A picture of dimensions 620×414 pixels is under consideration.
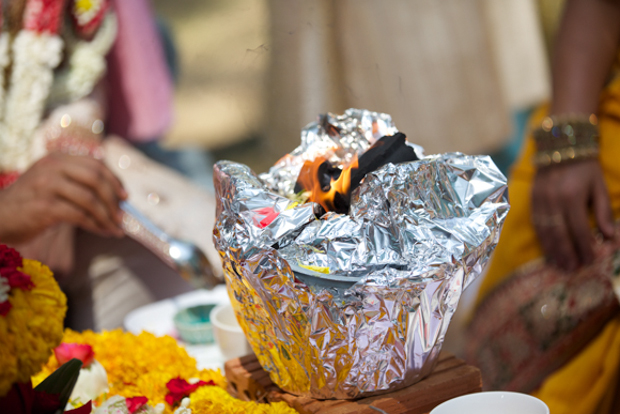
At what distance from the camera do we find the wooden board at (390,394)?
1.13 ft

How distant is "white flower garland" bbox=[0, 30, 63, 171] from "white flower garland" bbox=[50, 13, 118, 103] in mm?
30

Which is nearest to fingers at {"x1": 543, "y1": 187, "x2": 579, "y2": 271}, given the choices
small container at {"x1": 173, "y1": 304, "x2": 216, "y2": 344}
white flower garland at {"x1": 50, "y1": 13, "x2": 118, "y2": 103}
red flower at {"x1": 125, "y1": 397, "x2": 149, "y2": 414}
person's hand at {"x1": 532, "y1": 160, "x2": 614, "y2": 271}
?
person's hand at {"x1": 532, "y1": 160, "x2": 614, "y2": 271}

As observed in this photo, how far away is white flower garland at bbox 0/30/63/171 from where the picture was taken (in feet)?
2.72

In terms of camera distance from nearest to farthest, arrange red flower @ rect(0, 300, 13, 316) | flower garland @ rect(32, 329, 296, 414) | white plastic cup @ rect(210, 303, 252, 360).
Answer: red flower @ rect(0, 300, 13, 316)
flower garland @ rect(32, 329, 296, 414)
white plastic cup @ rect(210, 303, 252, 360)

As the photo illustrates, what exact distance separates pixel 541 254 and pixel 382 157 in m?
0.52

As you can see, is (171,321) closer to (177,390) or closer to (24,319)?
(177,390)

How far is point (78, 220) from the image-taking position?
69 centimetres

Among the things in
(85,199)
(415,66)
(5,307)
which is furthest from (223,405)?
(415,66)

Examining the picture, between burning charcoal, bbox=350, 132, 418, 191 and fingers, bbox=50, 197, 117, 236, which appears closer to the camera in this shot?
burning charcoal, bbox=350, 132, 418, 191

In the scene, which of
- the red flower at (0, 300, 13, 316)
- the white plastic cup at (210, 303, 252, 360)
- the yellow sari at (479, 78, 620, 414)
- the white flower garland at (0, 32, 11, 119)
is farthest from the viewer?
the white flower garland at (0, 32, 11, 119)

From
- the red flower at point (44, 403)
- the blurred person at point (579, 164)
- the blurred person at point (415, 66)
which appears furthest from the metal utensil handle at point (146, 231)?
the blurred person at point (579, 164)

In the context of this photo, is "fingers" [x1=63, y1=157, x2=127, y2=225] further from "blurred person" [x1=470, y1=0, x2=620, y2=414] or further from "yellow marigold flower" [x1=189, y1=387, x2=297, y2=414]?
"blurred person" [x1=470, y1=0, x2=620, y2=414]

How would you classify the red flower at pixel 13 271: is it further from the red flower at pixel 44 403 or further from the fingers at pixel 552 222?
the fingers at pixel 552 222

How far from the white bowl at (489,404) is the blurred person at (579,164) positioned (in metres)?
0.37
